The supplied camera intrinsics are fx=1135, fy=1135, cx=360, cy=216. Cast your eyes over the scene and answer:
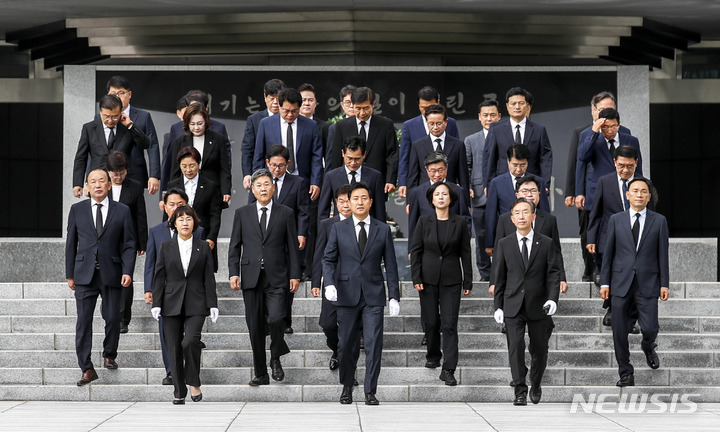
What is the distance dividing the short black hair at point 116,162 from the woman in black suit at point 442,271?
8.33ft

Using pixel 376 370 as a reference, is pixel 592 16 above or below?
above

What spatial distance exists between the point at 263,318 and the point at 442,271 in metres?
1.46

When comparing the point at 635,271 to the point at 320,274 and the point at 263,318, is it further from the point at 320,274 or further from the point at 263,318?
the point at 263,318

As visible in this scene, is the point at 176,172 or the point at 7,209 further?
the point at 7,209

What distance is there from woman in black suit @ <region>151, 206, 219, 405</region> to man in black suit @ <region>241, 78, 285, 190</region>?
1.22m

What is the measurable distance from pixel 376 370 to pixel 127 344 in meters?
2.35

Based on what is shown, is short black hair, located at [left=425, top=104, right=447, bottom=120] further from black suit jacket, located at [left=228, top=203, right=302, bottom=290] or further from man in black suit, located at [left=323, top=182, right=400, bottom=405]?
black suit jacket, located at [left=228, top=203, right=302, bottom=290]

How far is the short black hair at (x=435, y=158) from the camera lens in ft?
30.8

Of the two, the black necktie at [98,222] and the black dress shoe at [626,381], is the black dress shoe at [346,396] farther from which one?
the black necktie at [98,222]

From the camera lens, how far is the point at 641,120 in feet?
51.0

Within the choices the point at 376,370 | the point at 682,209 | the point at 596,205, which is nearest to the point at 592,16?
the point at 682,209

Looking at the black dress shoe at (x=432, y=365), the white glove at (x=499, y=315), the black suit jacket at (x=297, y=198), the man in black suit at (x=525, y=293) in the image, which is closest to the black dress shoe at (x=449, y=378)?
the black dress shoe at (x=432, y=365)

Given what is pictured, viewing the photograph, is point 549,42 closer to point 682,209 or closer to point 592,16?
point 592,16

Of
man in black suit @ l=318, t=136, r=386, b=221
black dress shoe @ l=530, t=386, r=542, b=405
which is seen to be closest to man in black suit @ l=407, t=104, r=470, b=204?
man in black suit @ l=318, t=136, r=386, b=221
